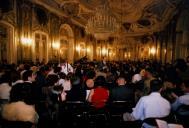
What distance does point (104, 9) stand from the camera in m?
15.1

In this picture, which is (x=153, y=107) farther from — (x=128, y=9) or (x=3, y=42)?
(x=128, y=9)

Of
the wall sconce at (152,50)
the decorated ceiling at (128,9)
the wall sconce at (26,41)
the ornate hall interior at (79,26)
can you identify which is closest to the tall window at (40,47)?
the ornate hall interior at (79,26)

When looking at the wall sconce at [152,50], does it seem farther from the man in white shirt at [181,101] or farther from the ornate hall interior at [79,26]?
the man in white shirt at [181,101]

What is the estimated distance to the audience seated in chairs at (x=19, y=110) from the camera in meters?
4.16

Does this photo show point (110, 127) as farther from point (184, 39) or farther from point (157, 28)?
point (157, 28)

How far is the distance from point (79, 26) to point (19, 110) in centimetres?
1964

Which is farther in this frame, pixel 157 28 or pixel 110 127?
pixel 157 28

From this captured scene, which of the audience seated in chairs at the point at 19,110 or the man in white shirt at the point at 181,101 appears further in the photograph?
the man in white shirt at the point at 181,101

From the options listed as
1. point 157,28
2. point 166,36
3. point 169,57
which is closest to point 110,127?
point 169,57

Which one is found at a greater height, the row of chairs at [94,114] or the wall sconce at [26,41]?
the wall sconce at [26,41]

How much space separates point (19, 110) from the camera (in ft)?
14.1

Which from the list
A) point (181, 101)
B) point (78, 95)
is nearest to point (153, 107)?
point (181, 101)

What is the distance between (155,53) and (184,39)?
11394mm

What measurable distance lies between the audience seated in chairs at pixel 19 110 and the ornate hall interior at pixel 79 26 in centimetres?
805
